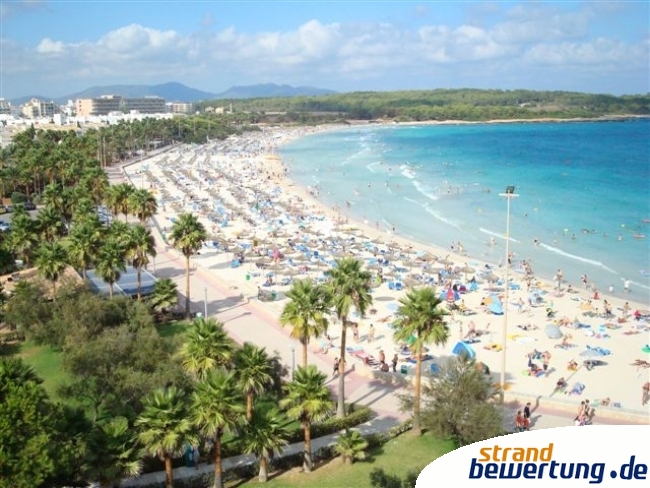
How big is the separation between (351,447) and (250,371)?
161 inches

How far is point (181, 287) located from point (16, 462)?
1000 inches

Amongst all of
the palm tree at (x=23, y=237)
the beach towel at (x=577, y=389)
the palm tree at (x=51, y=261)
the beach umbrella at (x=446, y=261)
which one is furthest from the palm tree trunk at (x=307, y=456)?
the beach umbrella at (x=446, y=261)

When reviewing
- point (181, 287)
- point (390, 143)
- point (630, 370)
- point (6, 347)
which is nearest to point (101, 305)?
point (6, 347)

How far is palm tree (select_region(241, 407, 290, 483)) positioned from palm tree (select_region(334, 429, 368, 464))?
2066 millimetres

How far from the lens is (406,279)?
42.3 metres

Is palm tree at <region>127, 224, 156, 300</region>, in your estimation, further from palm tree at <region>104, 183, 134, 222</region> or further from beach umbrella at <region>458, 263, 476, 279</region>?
beach umbrella at <region>458, 263, 476, 279</region>

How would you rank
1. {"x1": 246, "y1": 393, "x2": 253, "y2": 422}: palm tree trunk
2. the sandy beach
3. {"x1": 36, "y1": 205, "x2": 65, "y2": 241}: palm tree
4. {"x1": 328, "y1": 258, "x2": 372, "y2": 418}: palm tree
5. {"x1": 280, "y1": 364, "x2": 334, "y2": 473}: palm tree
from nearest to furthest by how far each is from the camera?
{"x1": 280, "y1": 364, "x2": 334, "y2": 473}: palm tree, {"x1": 246, "y1": 393, "x2": 253, "y2": 422}: palm tree trunk, {"x1": 328, "y1": 258, "x2": 372, "y2": 418}: palm tree, the sandy beach, {"x1": 36, "y1": 205, "x2": 65, "y2": 241}: palm tree

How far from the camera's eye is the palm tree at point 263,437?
18.7 metres

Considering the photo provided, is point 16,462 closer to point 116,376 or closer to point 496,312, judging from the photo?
point 116,376

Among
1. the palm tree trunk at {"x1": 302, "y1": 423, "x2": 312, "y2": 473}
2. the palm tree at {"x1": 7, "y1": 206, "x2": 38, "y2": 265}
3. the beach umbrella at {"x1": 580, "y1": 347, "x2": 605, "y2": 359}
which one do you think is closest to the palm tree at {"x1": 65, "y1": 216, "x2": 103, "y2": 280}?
the palm tree at {"x1": 7, "y1": 206, "x2": 38, "y2": 265}

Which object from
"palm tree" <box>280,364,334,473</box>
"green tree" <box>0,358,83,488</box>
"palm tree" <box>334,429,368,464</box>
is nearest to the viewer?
"green tree" <box>0,358,83,488</box>

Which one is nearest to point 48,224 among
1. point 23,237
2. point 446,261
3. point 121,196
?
point 23,237

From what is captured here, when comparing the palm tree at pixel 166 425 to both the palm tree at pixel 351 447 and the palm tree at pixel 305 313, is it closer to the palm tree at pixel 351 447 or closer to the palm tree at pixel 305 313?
the palm tree at pixel 351 447

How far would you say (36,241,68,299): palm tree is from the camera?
107 ft
